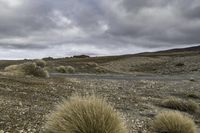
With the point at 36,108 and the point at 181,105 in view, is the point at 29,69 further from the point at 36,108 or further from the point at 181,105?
the point at 36,108

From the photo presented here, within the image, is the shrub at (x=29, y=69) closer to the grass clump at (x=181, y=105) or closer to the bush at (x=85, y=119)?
the grass clump at (x=181, y=105)

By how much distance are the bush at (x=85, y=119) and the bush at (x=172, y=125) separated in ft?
7.79

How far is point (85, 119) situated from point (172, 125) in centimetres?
313

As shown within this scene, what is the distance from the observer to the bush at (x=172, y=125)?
400 inches

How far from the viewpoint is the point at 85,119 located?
805 cm

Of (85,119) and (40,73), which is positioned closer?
(85,119)

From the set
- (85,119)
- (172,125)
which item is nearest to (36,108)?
(85,119)

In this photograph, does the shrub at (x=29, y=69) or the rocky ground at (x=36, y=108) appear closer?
the rocky ground at (x=36, y=108)

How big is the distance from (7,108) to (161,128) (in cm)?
395

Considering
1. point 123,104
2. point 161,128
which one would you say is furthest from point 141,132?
point 123,104

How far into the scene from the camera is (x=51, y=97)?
14062 mm

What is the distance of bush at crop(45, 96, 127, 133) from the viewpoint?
7895 millimetres

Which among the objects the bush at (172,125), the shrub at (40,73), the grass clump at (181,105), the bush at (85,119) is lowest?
the grass clump at (181,105)

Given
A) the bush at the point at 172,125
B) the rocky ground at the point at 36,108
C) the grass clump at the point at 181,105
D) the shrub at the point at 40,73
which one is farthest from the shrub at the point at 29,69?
the bush at the point at 172,125
